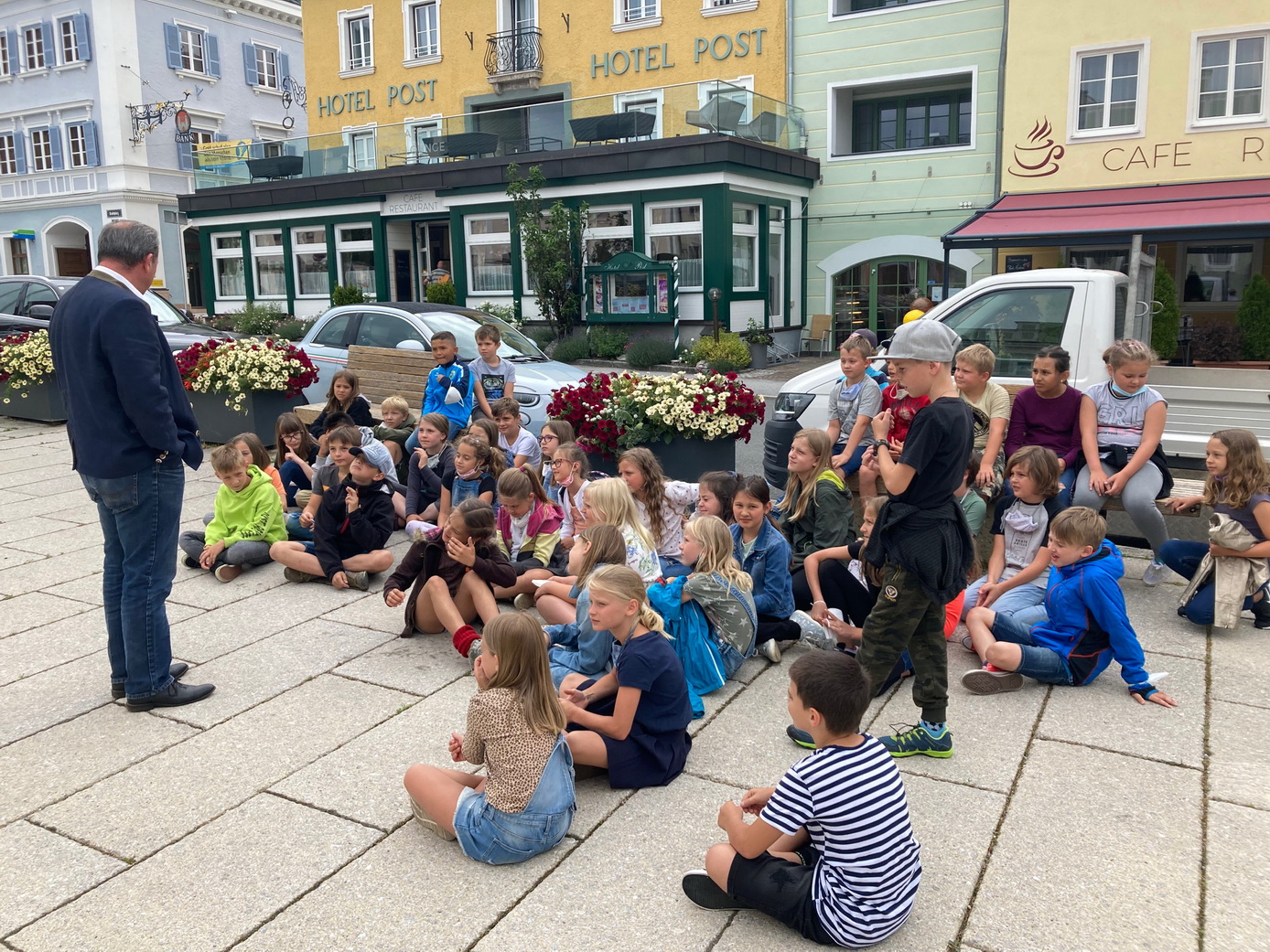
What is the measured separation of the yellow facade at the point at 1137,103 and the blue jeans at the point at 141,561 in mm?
19321

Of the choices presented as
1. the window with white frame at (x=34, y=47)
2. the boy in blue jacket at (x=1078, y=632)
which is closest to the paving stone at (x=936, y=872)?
the boy in blue jacket at (x=1078, y=632)

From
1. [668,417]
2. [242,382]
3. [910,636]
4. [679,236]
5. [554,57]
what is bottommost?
[910,636]

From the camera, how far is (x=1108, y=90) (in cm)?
1939

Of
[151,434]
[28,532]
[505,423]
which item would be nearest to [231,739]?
[151,434]

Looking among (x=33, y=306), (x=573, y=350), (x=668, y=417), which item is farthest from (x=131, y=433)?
(x=573, y=350)

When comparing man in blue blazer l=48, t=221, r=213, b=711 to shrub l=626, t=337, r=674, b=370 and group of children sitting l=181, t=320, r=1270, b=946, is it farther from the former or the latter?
shrub l=626, t=337, r=674, b=370

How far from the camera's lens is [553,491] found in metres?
7.31

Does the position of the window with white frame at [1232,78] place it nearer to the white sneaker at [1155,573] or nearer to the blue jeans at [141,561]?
the white sneaker at [1155,573]

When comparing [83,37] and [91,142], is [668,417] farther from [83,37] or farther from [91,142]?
[83,37]

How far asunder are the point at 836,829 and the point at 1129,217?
1633 cm

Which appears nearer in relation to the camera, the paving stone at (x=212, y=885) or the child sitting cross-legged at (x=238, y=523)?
the paving stone at (x=212, y=885)

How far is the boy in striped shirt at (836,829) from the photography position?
3018 millimetres

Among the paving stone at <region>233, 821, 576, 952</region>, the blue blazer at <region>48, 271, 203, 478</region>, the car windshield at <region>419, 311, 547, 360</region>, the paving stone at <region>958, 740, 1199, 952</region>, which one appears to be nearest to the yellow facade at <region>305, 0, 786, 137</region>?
the car windshield at <region>419, 311, 547, 360</region>

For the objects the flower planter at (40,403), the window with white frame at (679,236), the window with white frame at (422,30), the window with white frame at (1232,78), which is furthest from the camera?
the window with white frame at (422,30)
